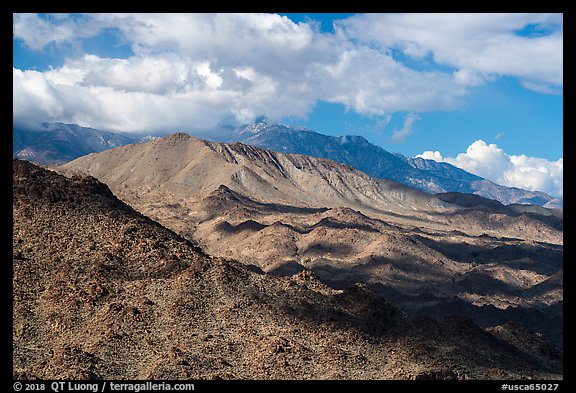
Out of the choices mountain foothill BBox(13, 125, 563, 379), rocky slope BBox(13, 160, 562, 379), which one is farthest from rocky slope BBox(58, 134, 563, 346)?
rocky slope BBox(13, 160, 562, 379)

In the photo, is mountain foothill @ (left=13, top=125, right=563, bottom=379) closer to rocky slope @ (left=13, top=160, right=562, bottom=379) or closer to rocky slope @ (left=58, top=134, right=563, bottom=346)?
rocky slope @ (left=13, top=160, right=562, bottom=379)

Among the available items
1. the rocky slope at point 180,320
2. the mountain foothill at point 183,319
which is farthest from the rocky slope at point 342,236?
the rocky slope at point 180,320

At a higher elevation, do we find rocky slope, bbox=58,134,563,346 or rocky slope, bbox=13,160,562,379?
rocky slope, bbox=58,134,563,346

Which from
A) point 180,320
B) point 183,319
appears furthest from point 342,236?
point 180,320

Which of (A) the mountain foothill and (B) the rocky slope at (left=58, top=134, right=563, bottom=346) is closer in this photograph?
(A) the mountain foothill

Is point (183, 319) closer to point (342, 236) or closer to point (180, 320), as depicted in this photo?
point (180, 320)
